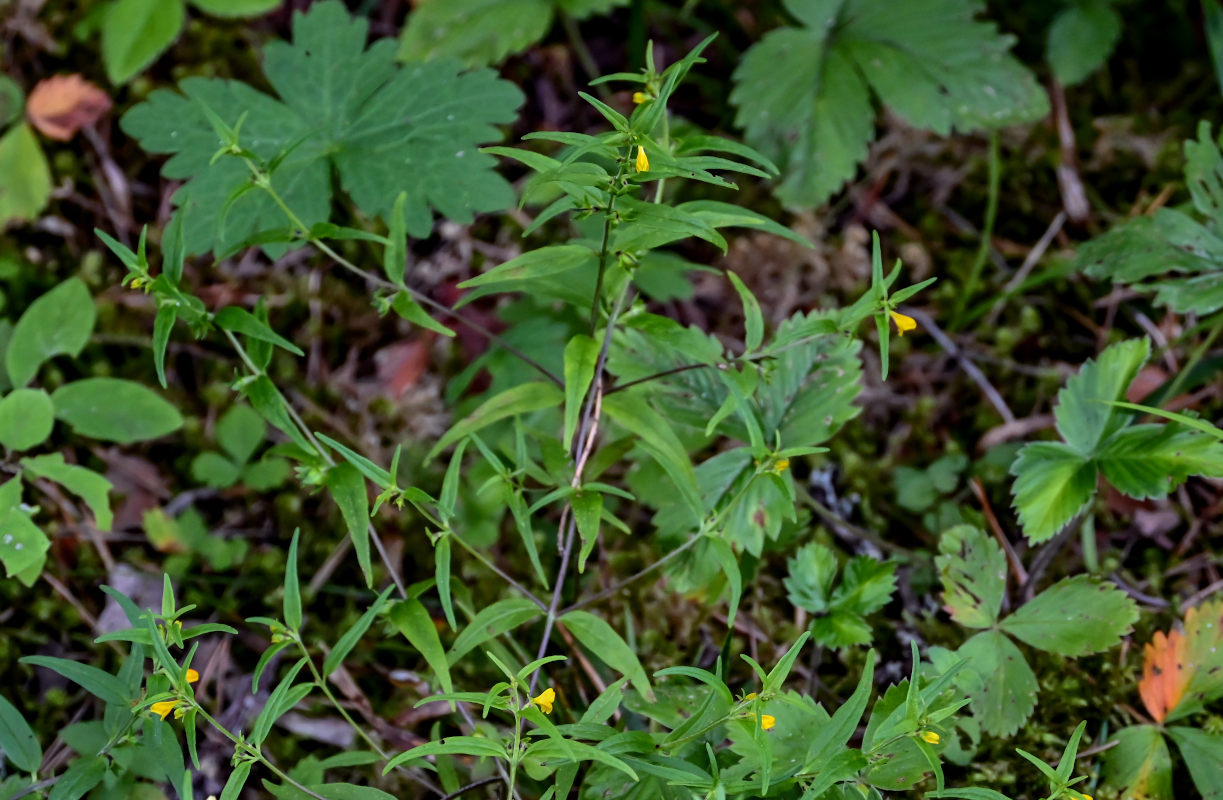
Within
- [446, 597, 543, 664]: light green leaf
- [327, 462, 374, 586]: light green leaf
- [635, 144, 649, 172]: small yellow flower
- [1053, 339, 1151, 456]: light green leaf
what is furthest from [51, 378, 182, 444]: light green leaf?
[1053, 339, 1151, 456]: light green leaf

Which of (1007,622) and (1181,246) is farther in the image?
(1181,246)

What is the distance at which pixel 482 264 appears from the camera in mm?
3451

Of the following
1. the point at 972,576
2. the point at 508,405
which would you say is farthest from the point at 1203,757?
the point at 508,405

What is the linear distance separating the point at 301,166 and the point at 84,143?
132 cm

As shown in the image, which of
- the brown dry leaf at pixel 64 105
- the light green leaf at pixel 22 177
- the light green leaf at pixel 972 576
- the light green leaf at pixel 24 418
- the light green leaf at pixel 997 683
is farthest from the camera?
the brown dry leaf at pixel 64 105

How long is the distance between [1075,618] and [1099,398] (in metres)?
0.57

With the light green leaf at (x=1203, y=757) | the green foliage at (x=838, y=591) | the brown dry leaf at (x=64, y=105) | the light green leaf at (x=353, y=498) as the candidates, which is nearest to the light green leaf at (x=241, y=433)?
the light green leaf at (x=353, y=498)

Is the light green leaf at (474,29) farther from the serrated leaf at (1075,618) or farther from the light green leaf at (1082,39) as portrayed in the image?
the serrated leaf at (1075,618)

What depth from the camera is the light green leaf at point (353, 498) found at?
189 centimetres

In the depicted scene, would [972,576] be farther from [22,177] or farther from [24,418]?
[22,177]

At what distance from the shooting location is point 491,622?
1992mm

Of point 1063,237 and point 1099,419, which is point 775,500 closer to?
point 1099,419

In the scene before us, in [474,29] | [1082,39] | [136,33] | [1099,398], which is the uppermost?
[136,33]

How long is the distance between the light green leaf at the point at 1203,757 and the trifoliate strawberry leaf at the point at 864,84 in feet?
5.97
